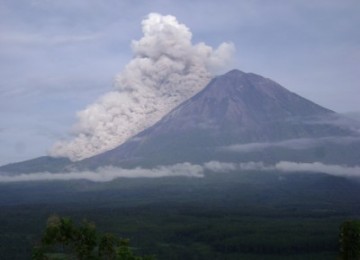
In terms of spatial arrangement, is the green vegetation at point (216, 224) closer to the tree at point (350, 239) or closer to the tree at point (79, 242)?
the tree at point (350, 239)

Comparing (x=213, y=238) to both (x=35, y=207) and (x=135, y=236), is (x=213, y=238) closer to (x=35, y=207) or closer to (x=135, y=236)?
(x=135, y=236)

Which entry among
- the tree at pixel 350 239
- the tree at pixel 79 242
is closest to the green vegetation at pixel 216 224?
the tree at pixel 350 239

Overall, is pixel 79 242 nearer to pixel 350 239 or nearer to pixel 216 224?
pixel 350 239

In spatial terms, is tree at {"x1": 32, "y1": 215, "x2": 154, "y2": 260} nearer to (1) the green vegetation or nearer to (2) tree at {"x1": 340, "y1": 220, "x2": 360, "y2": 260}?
A: (2) tree at {"x1": 340, "y1": 220, "x2": 360, "y2": 260}

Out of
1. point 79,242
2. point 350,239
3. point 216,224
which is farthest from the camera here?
point 216,224

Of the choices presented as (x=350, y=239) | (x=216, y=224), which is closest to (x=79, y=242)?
(x=350, y=239)

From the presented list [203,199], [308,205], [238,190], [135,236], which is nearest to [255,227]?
[135,236]
